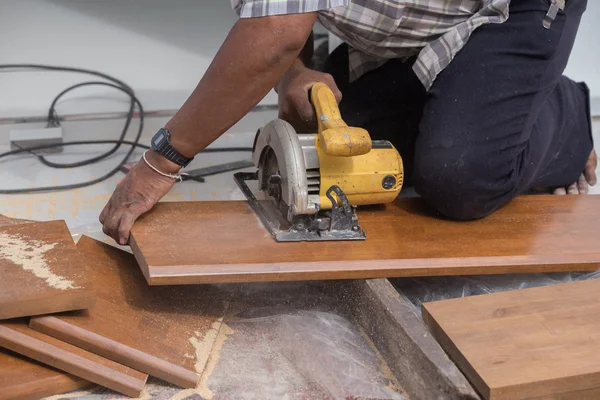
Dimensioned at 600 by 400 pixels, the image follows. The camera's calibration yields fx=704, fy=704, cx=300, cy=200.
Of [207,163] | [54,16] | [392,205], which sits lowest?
[207,163]

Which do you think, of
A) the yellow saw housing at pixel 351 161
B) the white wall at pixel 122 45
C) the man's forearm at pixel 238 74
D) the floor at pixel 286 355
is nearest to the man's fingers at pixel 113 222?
the man's forearm at pixel 238 74

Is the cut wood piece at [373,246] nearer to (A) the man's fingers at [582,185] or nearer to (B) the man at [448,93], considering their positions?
(B) the man at [448,93]

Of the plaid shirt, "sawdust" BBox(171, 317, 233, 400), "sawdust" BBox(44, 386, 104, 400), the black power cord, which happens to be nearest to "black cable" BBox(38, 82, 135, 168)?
the black power cord

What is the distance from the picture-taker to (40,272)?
5.41ft

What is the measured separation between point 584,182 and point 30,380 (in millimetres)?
2059

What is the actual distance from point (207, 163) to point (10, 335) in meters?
1.60

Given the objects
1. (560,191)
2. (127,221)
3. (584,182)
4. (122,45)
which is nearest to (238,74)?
(127,221)

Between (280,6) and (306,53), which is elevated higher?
(280,6)

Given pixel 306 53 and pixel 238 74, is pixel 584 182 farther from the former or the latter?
pixel 238 74

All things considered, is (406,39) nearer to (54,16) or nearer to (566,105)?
(566,105)

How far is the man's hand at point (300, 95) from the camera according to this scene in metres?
2.13

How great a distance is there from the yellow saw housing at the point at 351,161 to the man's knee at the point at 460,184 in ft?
0.51

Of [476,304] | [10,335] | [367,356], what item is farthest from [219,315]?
[476,304]

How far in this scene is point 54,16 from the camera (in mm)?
3682
